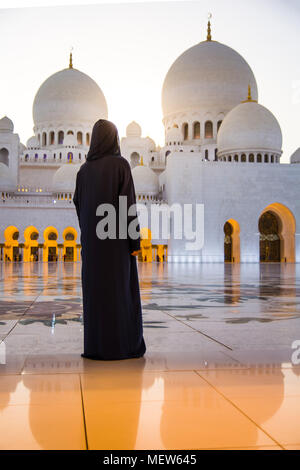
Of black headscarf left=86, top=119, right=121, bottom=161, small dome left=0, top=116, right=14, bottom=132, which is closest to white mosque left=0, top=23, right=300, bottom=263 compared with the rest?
small dome left=0, top=116, right=14, bottom=132

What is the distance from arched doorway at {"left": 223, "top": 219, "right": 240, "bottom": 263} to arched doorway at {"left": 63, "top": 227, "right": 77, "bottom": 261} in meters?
7.19

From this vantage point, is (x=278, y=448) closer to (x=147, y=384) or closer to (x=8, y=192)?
(x=147, y=384)

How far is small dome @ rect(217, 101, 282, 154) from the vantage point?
2467 centimetres

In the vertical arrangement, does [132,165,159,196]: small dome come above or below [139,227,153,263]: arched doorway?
above

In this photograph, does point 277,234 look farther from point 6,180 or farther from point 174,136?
point 6,180

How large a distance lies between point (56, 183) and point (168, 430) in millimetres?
25551

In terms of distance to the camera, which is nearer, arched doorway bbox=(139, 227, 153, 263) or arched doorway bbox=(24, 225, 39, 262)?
arched doorway bbox=(139, 227, 153, 263)

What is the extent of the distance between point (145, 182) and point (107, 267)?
78.7 feet

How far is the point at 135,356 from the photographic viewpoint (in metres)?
2.49

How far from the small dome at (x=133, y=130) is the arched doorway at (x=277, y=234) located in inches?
420

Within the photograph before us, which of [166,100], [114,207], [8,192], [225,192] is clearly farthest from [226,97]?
[114,207]

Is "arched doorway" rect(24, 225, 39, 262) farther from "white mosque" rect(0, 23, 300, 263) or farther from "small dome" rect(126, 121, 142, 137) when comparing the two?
"small dome" rect(126, 121, 142, 137)

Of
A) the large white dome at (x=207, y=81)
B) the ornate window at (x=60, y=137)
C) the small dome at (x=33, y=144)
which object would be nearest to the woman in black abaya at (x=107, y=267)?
the large white dome at (x=207, y=81)

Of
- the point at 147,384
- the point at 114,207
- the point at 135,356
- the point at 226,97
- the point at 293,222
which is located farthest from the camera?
the point at 226,97
